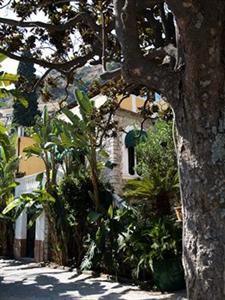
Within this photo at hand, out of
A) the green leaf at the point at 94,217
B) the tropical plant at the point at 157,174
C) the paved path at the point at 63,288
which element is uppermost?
the tropical plant at the point at 157,174

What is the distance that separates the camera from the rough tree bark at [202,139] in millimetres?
3531

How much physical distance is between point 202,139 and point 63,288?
8280 mm

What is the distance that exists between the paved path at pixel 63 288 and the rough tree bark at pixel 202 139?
19.2 feet

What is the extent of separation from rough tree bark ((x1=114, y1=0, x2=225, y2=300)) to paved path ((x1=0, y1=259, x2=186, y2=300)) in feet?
19.2

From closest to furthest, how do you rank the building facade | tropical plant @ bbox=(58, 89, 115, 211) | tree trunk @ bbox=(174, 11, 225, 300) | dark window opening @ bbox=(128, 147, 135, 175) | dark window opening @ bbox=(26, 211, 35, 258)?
tree trunk @ bbox=(174, 11, 225, 300), tropical plant @ bbox=(58, 89, 115, 211), the building facade, dark window opening @ bbox=(128, 147, 135, 175), dark window opening @ bbox=(26, 211, 35, 258)

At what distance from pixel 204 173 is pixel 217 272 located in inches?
34.2

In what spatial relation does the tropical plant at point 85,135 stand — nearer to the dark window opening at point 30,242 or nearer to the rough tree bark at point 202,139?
the dark window opening at point 30,242

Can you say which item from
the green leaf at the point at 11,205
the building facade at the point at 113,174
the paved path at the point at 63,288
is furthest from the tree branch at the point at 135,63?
the building facade at the point at 113,174

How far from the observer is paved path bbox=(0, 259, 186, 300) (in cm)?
950

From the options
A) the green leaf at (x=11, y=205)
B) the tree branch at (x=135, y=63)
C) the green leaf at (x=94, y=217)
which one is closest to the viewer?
the tree branch at (x=135, y=63)

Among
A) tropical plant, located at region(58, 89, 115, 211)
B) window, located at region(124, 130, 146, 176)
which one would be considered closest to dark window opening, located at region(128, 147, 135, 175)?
window, located at region(124, 130, 146, 176)

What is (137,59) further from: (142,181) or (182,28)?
(142,181)

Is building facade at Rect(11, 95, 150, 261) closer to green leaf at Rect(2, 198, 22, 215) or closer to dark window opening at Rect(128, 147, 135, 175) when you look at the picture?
dark window opening at Rect(128, 147, 135, 175)

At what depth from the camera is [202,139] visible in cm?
372
